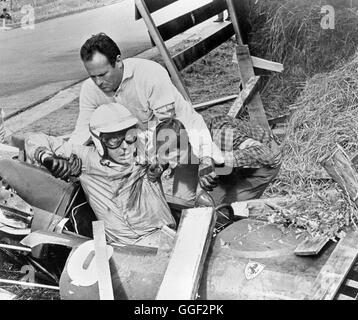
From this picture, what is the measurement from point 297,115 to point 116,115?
2.21m

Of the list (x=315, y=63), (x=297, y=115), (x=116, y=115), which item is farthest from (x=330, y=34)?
(x=116, y=115)

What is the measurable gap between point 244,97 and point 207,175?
1997 mm

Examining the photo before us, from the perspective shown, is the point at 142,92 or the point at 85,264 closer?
the point at 85,264

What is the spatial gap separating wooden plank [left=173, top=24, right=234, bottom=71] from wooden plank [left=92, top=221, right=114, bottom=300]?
8.43ft

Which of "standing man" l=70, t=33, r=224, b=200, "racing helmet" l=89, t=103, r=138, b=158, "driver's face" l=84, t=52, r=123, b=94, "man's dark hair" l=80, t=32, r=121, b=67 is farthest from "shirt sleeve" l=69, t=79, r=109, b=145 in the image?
"racing helmet" l=89, t=103, r=138, b=158

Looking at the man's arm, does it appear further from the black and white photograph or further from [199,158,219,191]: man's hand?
[199,158,219,191]: man's hand

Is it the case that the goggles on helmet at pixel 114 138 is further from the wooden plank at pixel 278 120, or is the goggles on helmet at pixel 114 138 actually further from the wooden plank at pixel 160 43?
the wooden plank at pixel 278 120

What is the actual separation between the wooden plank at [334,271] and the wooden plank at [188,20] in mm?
2985

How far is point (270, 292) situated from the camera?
8.20 feet

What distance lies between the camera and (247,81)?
18.0ft

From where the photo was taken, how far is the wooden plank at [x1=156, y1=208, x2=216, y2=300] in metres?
2.50

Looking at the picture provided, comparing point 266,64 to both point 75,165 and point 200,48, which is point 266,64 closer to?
point 200,48

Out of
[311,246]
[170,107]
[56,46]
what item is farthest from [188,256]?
[56,46]
